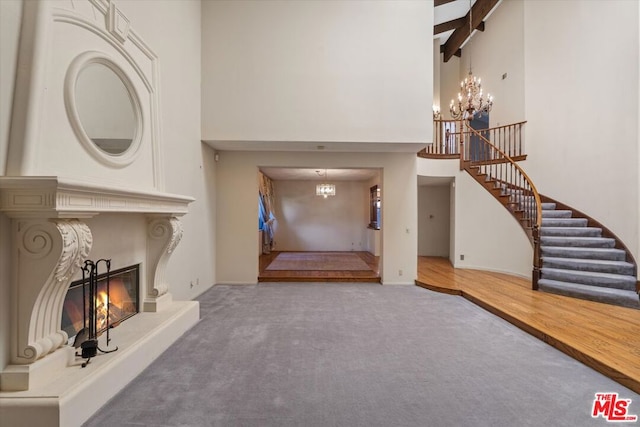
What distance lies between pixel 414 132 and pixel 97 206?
425 cm

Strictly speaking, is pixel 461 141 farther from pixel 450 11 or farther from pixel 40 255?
pixel 40 255

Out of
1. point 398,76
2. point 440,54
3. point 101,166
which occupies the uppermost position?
point 440,54

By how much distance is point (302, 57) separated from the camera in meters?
4.53

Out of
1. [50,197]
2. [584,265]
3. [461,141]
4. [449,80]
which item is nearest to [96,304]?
[50,197]

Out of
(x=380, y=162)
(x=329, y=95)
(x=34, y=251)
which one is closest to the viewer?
(x=34, y=251)

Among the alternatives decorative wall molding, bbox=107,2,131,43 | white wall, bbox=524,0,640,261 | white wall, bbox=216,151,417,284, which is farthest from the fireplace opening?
white wall, bbox=524,0,640,261

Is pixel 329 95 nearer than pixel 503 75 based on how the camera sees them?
Yes

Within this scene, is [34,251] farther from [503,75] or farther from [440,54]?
[440,54]

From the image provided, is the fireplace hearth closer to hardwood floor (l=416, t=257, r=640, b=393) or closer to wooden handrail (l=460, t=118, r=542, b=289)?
hardwood floor (l=416, t=257, r=640, b=393)

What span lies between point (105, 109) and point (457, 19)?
10202 mm

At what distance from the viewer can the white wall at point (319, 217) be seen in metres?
10.0

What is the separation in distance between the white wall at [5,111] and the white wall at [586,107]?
717cm

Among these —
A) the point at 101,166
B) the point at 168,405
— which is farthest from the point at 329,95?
the point at 168,405

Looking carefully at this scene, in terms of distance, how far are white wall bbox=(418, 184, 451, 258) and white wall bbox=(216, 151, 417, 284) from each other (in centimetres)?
330
